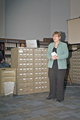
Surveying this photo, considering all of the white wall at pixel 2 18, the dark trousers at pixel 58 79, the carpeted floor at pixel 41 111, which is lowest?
the carpeted floor at pixel 41 111

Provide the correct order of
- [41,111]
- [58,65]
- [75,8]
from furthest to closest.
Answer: [75,8], [58,65], [41,111]

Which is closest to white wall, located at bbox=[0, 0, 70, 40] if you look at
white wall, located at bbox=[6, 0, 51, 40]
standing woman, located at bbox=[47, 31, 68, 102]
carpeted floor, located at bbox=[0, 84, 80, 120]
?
white wall, located at bbox=[6, 0, 51, 40]

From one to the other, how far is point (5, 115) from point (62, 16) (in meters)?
6.70

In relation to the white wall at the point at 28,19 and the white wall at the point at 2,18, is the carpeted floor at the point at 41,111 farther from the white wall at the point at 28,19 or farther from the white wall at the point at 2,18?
the white wall at the point at 28,19

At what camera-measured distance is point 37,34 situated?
25.8ft

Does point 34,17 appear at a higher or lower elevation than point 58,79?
higher

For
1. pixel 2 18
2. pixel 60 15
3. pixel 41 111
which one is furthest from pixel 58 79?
pixel 60 15

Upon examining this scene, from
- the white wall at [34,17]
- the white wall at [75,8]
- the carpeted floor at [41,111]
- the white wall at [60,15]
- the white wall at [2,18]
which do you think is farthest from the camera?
the white wall at [60,15]

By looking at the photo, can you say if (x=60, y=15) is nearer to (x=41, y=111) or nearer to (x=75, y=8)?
(x=75, y=8)

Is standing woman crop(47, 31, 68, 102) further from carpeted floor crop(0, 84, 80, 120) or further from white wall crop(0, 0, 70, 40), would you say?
white wall crop(0, 0, 70, 40)

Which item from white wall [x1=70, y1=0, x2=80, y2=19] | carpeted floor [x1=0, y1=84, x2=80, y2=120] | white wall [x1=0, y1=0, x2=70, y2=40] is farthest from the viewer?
white wall [x1=0, y1=0, x2=70, y2=40]

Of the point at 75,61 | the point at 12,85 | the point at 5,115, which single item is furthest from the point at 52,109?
the point at 75,61

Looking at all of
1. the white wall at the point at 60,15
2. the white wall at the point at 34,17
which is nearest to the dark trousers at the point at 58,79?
the white wall at the point at 34,17

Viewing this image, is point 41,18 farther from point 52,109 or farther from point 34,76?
point 52,109
